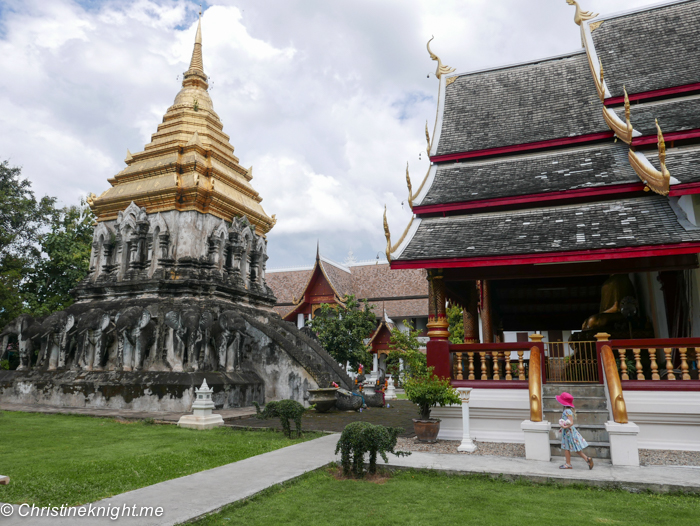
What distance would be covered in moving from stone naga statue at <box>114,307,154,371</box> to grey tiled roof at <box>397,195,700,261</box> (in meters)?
7.45

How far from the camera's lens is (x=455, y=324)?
2066cm

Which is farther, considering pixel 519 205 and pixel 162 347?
pixel 162 347

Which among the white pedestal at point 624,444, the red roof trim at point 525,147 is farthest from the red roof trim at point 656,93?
the white pedestal at point 624,444

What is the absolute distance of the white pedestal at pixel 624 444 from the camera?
221 inches

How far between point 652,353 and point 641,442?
3.87ft

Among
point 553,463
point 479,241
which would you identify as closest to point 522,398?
point 553,463

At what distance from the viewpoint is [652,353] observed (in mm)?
6641

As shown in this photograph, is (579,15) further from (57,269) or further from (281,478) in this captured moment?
(57,269)

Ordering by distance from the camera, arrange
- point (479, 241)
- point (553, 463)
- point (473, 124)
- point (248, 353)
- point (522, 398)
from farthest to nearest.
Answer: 1. point (248, 353)
2. point (473, 124)
3. point (479, 241)
4. point (522, 398)
5. point (553, 463)

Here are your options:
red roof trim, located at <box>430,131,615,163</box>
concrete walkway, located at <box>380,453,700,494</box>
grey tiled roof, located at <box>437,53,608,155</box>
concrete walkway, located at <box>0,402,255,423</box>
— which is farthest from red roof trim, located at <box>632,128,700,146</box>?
concrete walkway, located at <box>0,402,255,423</box>

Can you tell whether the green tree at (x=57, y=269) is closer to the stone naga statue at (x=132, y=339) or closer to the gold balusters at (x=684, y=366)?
the stone naga statue at (x=132, y=339)

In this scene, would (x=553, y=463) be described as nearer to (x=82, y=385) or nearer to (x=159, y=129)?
(x=82, y=385)

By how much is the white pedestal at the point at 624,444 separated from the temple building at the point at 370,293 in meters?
19.4

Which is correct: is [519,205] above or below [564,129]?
below
